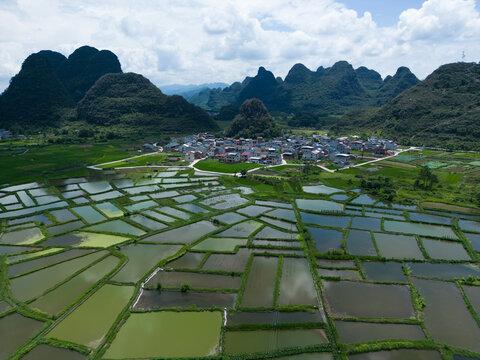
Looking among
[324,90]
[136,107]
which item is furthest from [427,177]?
[324,90]

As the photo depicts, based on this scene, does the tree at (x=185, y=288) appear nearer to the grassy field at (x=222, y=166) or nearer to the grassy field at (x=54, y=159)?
the grassy field at (x=222, y=166)

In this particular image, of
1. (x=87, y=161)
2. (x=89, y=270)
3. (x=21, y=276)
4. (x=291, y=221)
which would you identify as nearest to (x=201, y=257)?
(x=89, y=270)

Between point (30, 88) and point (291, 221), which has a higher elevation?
point (30, 88)

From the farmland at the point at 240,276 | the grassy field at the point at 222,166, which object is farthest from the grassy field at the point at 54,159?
the grassy field at the point at 222,166

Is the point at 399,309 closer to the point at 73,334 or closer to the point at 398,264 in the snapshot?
the point at 398,264

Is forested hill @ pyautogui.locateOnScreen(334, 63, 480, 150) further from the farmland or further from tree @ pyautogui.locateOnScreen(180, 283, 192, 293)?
tree @ pyautogui.locateOnScreen(180, 283, 192, 293)

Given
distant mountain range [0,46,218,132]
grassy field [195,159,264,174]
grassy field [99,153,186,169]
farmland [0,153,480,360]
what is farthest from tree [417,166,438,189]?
distant mountain range [0,46,218,132]
